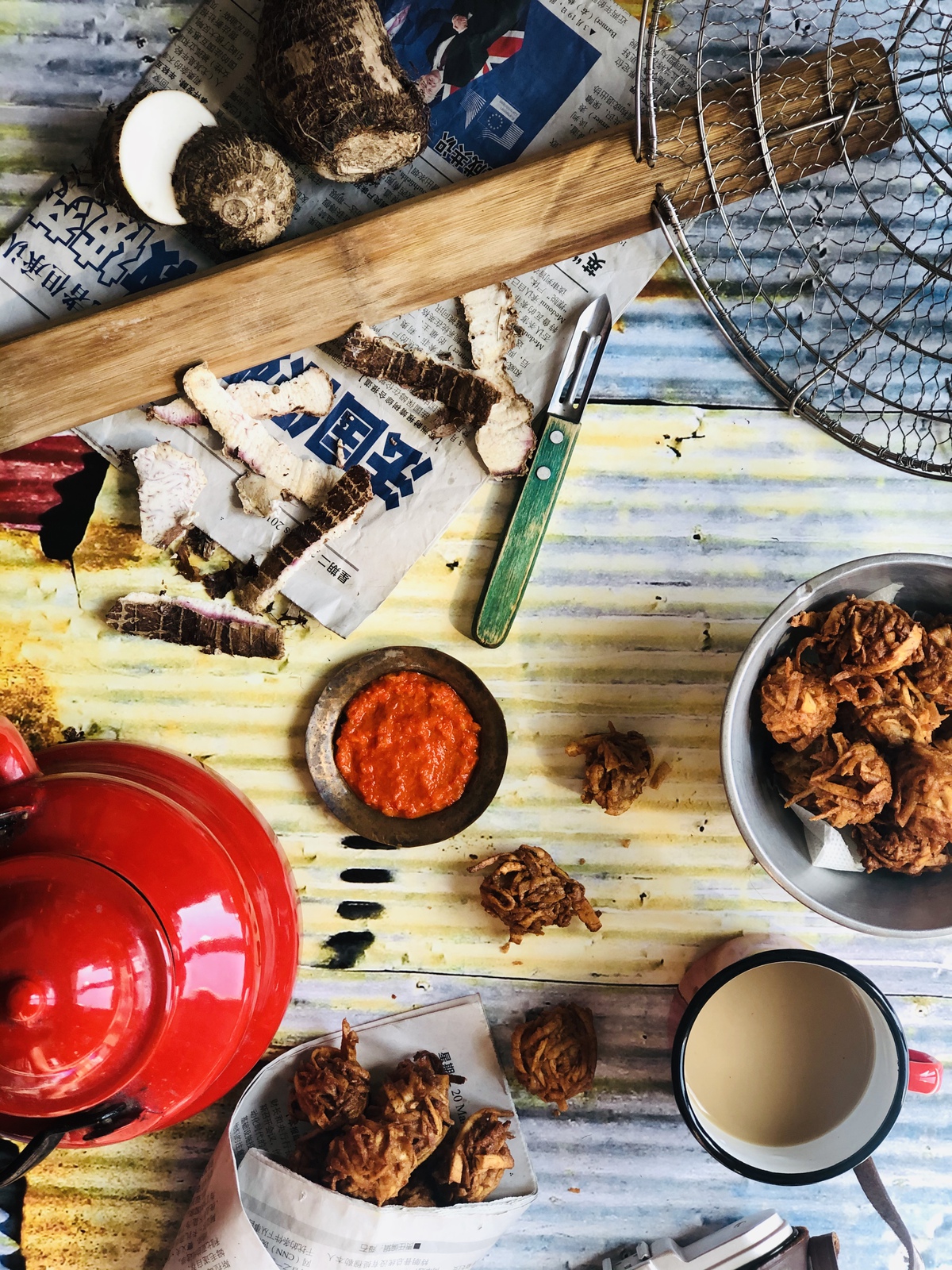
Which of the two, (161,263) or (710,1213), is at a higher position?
(161,263)

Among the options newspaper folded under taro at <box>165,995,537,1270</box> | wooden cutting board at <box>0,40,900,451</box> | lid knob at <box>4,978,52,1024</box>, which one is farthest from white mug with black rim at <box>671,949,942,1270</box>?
wooden cutting board at <box>0,40,900,451</box>

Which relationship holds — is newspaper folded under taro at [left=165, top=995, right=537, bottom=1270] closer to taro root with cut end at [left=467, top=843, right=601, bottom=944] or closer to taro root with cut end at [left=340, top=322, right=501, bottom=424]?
taro root with cut end at [left=467, top=843, right=601, bottom=944]

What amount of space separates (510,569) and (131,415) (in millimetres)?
640

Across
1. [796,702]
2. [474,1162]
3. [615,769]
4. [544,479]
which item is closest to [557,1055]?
[474,1162]

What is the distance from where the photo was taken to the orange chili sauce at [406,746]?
1.36 m

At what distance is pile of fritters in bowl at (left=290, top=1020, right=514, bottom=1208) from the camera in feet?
4.38

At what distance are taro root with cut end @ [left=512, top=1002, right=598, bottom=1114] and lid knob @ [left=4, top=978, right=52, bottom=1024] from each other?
0.79m

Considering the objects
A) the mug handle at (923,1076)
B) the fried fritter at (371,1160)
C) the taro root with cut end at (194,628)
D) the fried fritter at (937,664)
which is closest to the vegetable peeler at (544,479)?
the taro root with cut end at (194,628)

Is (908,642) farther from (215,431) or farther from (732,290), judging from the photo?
(215,431)

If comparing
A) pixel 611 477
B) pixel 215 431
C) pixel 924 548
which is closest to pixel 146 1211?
pixel 215 431

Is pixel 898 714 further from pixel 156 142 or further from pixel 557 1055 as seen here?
pixel 156 142

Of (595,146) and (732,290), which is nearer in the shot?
(595,146)

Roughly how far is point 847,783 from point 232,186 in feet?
3.86

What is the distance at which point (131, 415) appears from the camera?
1363 millimetres
